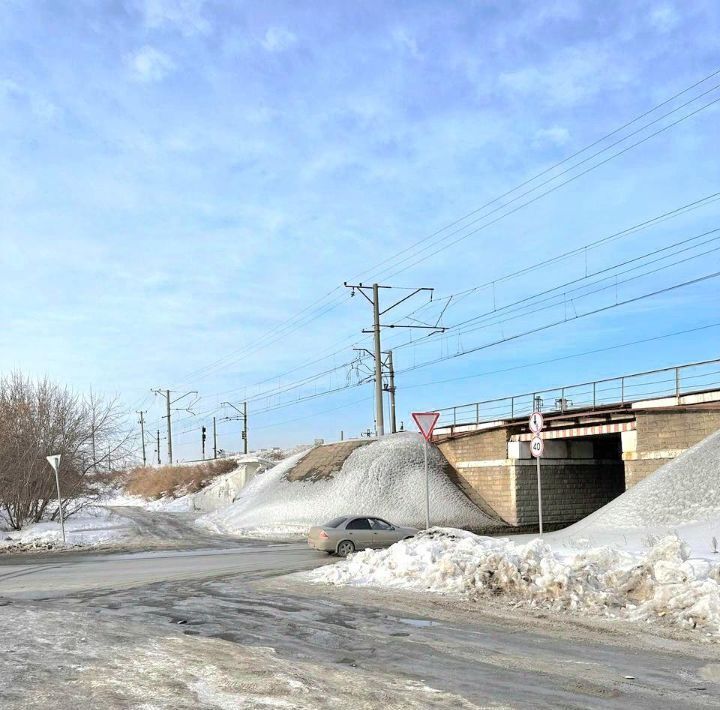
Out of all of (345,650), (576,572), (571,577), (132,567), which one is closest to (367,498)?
(132,567)

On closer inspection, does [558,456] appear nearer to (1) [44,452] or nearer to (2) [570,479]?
(2) [570,479]

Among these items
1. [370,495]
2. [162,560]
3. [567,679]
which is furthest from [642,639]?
[370,495]

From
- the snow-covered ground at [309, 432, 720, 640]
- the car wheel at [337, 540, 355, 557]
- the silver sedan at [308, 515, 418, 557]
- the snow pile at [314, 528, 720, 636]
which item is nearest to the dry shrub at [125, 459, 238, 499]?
the silver sedan at [308, 515, 418, 557]

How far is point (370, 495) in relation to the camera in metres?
37.8

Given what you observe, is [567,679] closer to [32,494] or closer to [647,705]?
[647,705]

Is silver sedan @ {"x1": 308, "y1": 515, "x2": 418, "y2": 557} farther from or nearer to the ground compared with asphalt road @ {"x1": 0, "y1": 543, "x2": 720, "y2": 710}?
nearer to the ground

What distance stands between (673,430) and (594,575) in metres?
18.8

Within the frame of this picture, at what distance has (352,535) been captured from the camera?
22.4 metres

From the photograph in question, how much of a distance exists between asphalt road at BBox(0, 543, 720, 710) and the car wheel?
7.87m

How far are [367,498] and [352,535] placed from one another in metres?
15.3

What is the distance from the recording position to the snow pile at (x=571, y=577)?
393 inches

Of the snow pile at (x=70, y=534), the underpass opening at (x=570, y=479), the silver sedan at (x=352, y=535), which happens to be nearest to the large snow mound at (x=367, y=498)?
the underpass opening at (x=570, y=479)

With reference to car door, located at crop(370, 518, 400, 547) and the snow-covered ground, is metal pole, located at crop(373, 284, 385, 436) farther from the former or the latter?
the snow-covered ground

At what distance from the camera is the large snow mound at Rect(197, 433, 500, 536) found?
1421 inches
